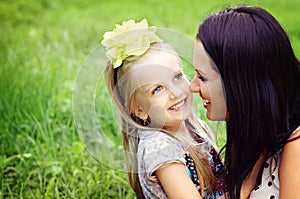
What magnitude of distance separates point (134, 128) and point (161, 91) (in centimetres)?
22

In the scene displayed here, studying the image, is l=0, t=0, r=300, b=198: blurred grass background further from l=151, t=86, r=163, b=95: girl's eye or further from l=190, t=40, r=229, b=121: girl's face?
l=151, t=86, r=163, b=95: girl's eye

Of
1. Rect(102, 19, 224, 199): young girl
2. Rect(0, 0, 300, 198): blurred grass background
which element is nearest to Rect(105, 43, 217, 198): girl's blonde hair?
Rect(102, 19, 224, 199): young girl

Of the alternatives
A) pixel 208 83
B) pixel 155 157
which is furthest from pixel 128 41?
pixel 155 157

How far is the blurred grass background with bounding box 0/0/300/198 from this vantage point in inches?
123

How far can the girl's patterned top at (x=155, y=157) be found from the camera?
7.47 ft

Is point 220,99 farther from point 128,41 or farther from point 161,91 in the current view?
point 128,41

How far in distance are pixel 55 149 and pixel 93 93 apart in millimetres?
531

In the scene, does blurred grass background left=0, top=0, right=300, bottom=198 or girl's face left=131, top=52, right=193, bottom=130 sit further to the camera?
blurred grass background left=0, top=0, right=300, bottom=198

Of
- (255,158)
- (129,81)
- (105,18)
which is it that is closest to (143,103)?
(129,81)

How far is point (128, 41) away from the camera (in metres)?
2.25

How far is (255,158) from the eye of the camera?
2.35 meters

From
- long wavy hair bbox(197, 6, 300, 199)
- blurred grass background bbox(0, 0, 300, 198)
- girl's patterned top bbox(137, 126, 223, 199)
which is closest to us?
long wavy hair bbox(197, 6, 300, 199)

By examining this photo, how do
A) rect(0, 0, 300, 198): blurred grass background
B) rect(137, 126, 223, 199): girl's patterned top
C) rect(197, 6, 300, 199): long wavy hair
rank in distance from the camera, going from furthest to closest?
rect(0, 0, 300, 198): blurred grass background
rect(137, 126, 223, 199): girl's patterned top
rect(197, 6, 300, 199): long wavy hair

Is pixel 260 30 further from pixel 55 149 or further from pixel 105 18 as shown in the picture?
pixel 105 18
